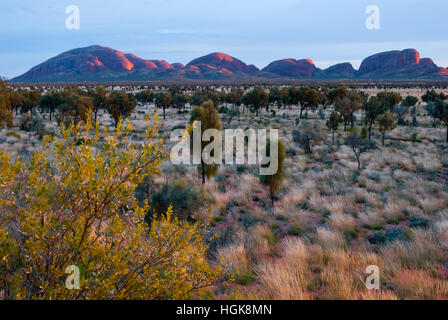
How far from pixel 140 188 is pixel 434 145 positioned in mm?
25483

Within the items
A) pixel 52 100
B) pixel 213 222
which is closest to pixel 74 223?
pixel 213 222

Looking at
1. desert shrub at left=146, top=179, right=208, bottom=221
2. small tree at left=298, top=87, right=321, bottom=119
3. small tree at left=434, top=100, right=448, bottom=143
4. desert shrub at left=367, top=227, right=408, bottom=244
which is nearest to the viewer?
desert shrub at left=367, top=227, right=408, bottom=244

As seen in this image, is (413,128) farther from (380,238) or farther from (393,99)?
(380,238)

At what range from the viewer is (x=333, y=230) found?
29.4 ft

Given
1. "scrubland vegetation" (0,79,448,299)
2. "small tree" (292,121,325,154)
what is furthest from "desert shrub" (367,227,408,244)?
"small tree" (292,121,325,154)

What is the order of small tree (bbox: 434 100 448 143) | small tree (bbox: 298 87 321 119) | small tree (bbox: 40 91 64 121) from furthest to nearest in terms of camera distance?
small tree (bbox: 298 87 321 119) → small tree (bbox: 40 91 64 121) → small tree (bbox: 434 100 448 143)

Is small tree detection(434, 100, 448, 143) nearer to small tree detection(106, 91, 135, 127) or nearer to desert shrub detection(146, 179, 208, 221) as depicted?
desert shrub detection(146, 179, 208, 221)

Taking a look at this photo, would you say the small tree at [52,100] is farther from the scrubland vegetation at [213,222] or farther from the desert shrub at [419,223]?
the desert shrub at [419,223]

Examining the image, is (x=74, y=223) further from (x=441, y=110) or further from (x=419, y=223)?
(x=441, y=110)

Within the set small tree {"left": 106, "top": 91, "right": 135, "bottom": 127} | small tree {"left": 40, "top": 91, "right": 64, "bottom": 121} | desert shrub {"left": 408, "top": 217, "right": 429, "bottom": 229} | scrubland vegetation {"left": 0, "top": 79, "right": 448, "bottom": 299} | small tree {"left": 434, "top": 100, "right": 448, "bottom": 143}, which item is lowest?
desert shrub {"left": 408, "top": 217, "right": 429, "bottom": 229}

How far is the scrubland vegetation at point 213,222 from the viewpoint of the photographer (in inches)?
138

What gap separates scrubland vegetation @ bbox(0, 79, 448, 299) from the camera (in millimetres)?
3500

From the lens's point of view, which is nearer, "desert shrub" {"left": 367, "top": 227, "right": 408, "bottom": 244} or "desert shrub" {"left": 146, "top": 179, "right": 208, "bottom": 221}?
"desert shrub" {"left": 367, "top": 227, "right": 408, "bottom": 244}

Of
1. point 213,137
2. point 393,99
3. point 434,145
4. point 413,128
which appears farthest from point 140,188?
point 393,99
